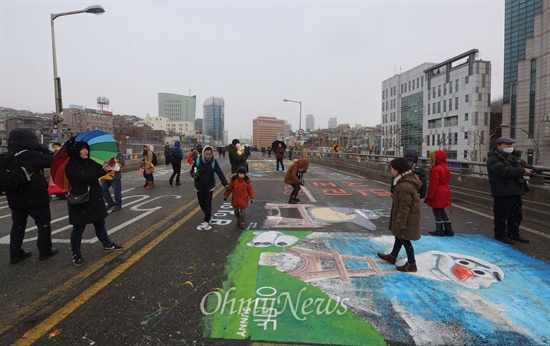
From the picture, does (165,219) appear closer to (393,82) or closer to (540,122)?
(540,122)

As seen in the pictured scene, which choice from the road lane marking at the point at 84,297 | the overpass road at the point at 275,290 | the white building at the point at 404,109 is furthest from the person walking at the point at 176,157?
the white building at the point at 404,109

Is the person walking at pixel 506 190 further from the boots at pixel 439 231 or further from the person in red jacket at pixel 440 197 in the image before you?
the boots at pixel 439 231

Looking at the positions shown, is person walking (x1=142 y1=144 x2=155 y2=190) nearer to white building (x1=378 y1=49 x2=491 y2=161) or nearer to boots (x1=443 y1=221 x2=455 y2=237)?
boots (x1=443 y1=221 x2=455 y2=237)

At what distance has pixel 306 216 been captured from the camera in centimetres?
754

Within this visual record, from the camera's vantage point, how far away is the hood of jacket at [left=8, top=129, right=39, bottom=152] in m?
4.41

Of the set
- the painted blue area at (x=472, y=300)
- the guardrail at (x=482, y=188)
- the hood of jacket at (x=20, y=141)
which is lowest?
the painted blue area at (x=472, y=300)

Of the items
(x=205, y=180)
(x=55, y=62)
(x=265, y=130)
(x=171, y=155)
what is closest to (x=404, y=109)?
(x=171, y=155)

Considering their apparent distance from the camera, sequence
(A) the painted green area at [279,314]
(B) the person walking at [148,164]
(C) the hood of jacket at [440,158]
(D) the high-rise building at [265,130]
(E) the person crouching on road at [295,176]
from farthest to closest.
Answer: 1. (D) the high-rise building at [265,130]
2. (B) the person walking at [148,164]
3. (E) the person crouching on road at [295,176]
4. (C) the hood of jacket at [440,158]
5. (A) the painted green area at [279,314]

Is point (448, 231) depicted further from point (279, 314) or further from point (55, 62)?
point (55, 62)

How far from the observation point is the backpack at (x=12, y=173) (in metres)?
4.22

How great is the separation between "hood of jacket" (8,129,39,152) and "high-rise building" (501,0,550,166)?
4211 cm

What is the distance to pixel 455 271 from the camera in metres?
4.25

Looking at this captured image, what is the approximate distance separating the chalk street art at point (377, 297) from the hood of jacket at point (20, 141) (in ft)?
10.6

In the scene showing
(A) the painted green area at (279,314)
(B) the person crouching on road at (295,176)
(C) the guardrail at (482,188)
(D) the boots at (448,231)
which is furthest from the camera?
(B) the person crouching on road at (295,176)
